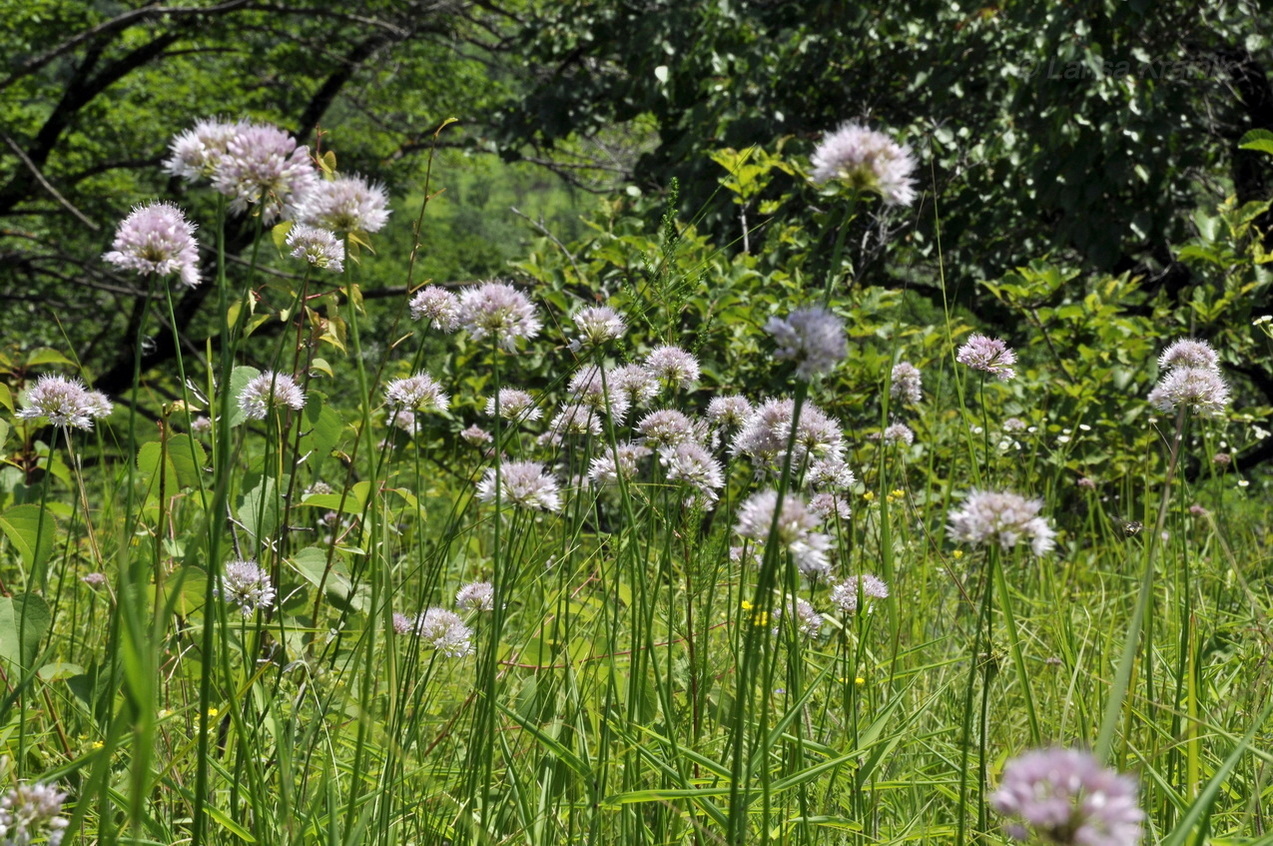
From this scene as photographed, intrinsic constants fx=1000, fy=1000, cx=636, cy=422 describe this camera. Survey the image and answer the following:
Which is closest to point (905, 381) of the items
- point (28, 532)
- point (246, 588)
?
point (246, 588)

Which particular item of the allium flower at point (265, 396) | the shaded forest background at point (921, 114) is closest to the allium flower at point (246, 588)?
the allium flower at point (265, 396)

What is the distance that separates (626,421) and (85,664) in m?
1.10

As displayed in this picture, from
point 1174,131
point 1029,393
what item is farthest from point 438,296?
point 1174,131

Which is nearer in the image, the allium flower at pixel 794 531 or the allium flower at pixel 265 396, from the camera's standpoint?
the allium flower at pixel 794 531

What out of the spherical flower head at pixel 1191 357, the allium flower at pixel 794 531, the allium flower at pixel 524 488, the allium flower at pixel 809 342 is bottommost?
the allium flower at pixel 794 531

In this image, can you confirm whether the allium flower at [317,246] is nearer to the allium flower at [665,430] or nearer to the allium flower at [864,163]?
the allium flower at [665,430]

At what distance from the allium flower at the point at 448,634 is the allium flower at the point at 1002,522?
3.03ft

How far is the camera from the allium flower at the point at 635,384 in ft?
4.27

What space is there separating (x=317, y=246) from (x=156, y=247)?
43 centimetres

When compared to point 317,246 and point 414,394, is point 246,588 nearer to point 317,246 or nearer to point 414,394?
point 414,394

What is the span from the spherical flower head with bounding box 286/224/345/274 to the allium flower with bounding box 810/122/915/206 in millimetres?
768

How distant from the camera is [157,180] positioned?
9328mm

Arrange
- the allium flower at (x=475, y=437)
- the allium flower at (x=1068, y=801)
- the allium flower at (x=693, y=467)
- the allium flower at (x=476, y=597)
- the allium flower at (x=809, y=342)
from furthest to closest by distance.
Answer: the allium flower at (x=475, y=437)
the allium flower at (x=476, y=597)
the allium flower at (x=693, y=467)
the allium flower at (x=809, y=342)
the allium flower at (x=1068, y=801)

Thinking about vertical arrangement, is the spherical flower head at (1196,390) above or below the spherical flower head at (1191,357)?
below
